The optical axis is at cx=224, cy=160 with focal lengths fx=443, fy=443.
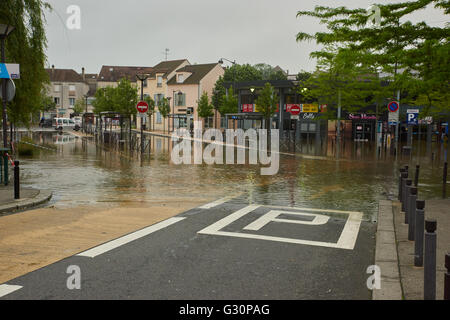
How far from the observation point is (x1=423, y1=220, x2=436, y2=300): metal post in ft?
14.9

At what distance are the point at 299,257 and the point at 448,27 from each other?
7376 mm

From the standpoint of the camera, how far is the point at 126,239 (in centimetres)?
710

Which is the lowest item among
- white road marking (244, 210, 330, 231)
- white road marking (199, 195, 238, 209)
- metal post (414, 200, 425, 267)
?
white road marking (244, 210, 330, 231)

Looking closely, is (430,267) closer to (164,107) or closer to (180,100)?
(164,107)

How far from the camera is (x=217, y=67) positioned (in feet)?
222

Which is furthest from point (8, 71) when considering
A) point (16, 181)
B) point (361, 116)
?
point (361, 116)

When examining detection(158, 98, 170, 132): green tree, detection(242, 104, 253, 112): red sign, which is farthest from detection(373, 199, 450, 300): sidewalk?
detection(158, 98, 170, 132): green tree

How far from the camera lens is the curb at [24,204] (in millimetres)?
9102

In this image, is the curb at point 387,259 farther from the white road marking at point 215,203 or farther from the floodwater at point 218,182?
the white road marking at point 215,203

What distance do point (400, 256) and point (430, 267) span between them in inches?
69.3

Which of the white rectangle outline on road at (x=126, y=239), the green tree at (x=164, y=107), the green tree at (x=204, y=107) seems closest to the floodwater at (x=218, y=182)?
the white rectangle outline on road at (x=126, y=239)

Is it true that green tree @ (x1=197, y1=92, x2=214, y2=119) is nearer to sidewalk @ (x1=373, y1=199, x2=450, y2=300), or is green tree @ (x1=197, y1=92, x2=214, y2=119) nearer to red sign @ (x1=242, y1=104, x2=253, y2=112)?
red sign @ (x1=242, y1=104, x2=253, y2=112)
